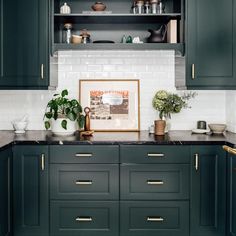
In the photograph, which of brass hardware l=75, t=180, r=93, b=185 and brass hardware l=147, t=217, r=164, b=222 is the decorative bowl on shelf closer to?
brass hardware l=75, t=180, r=93, b=185

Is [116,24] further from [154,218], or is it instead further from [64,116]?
[154,218]

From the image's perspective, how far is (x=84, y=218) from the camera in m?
3.50

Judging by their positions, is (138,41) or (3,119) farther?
(3,119)

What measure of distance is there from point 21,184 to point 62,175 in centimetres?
34

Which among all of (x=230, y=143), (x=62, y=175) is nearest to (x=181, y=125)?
(x=230, y=143)

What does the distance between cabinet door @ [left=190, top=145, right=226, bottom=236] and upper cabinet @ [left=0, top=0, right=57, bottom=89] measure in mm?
1519

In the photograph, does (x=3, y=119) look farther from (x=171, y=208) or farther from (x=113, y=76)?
(x=171, y=208)

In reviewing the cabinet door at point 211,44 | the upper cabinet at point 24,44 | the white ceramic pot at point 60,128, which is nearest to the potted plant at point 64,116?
the white ceramic pot at point 60,128

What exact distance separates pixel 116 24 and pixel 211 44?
0.98 meters

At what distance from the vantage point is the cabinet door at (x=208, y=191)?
11.3 feet

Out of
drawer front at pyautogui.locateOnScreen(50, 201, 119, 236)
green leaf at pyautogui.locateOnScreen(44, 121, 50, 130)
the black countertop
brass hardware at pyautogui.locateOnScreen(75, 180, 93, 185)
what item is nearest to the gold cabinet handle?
drawer front at pyautogui.locateOnScreen(50, 201, 119, 236)

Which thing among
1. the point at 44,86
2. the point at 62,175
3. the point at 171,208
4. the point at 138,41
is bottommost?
the point at 171,208

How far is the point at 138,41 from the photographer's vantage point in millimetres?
3977

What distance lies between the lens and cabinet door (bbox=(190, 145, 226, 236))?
135 inches
